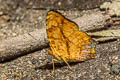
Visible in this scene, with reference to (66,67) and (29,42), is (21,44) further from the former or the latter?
(66,67)

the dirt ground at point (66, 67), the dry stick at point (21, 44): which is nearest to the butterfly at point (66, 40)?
the dirt ground at point (66, 67)

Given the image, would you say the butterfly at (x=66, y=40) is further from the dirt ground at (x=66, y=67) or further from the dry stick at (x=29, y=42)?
the dry stick at (x=29, y=42)

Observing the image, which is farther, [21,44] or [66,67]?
[21,44]

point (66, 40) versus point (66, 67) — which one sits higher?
point (66, 40)

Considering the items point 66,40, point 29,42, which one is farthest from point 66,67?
point 29,42

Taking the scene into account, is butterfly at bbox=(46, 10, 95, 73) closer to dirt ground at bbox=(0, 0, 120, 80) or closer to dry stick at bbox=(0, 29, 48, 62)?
dirt ground at bbox=(0, 0, 120, 80)

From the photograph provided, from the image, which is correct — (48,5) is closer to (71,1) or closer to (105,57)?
(71,1)

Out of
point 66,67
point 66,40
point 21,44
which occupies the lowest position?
point 66,67
